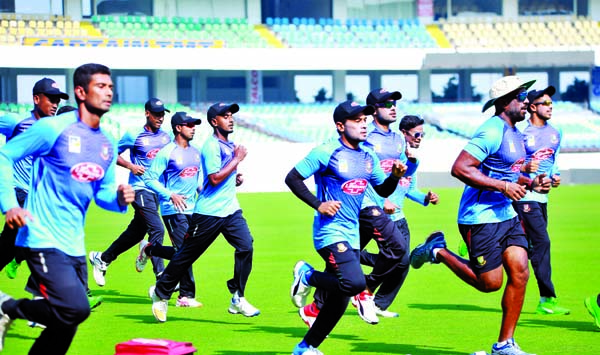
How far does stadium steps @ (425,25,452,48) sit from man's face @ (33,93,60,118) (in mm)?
40795

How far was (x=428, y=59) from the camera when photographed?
48.1m

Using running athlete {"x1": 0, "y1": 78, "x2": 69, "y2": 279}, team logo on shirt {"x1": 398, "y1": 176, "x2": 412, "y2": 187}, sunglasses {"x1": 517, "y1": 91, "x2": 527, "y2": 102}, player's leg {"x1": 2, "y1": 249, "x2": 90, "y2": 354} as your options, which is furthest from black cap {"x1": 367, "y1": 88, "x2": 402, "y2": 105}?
player's leg {"x1": 2, "y1": 249, "x2": 90, "y2": 354}

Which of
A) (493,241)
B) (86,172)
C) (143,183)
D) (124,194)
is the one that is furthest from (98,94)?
(143,183)

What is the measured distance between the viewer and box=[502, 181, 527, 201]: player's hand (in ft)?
27.0

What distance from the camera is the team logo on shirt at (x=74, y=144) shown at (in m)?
7.12

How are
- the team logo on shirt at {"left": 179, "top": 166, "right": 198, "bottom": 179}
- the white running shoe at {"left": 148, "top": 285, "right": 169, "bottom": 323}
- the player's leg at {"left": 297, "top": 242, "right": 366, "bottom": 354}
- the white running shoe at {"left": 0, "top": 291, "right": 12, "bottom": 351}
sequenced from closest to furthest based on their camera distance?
the white running shoe at {"left": 0, "top": 291, "right": 12, "bottom": 351} → the player's leg at {"left": 297, "top": 242, "right": 366, "bottom": 354} → the white running shoe at {"left": 148, "top": 285, "right": 169, "bottom": 323} → the team logo on shirt at {"left": 179, "top": 166, "right": 198, "bottom": 179}

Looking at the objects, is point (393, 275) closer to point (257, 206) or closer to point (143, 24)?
point (257, 206)

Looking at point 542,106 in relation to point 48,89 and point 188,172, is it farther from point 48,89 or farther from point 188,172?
point 48,89

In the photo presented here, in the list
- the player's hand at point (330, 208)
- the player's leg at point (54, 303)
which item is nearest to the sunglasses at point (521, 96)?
the player's hand at point (330, 208)

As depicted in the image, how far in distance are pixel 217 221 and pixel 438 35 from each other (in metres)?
41.0

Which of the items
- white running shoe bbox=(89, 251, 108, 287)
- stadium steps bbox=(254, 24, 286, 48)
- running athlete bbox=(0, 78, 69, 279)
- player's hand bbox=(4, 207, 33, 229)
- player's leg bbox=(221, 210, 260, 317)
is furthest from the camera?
stadium steps bbox=(254, 24, 286, 48)

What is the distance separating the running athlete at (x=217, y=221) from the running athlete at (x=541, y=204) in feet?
9.77

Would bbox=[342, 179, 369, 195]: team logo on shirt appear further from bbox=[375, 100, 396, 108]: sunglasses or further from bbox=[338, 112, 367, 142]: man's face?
bbox=[375, 100, 396, 108]: sunglasses

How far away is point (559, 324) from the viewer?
34.9 feet
